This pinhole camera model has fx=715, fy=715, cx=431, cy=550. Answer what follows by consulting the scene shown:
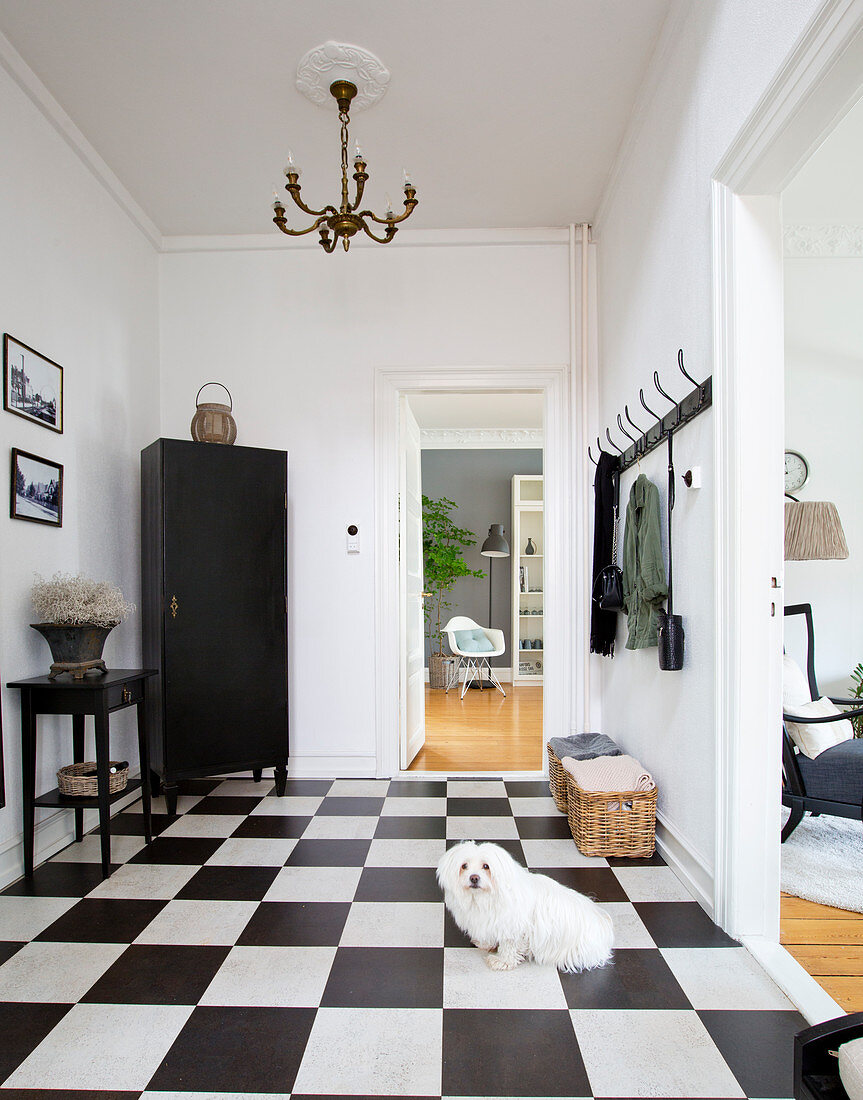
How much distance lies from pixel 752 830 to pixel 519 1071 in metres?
0.97

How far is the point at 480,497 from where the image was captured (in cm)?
824

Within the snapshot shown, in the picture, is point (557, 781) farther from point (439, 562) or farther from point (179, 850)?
point (439, 562)

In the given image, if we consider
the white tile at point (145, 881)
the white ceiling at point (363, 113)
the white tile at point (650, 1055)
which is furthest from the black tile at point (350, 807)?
the white ceiling at point (363, 113)

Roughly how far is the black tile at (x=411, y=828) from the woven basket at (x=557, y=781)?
54cm

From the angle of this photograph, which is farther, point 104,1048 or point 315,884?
point 315,884

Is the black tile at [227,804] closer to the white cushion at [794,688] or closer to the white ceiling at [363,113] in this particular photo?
the white cushion at [794,688]

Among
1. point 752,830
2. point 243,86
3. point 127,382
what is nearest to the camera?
point 752,830

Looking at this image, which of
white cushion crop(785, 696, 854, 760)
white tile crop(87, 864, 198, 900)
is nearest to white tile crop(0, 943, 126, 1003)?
white tile crop(87, 864, 198, 900)

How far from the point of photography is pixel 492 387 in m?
4.02

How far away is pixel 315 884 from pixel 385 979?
67 cm

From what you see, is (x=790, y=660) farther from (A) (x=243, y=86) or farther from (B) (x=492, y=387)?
(A) (x=243, y=86)

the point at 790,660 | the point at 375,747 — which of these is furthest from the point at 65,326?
the point at 790,660

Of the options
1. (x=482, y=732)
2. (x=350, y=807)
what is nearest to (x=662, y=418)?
(x=350, y=807)

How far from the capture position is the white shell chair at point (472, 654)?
23.4 feet
